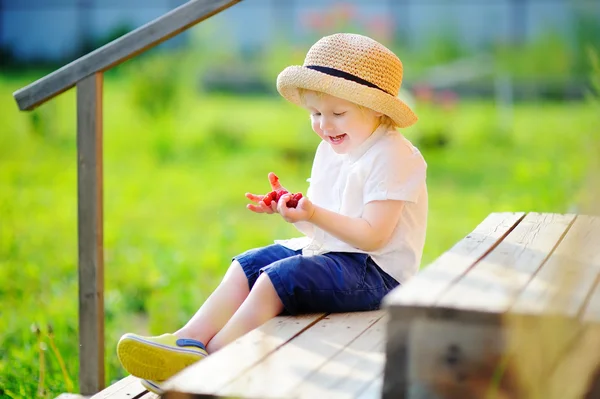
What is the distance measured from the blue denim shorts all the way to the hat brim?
1.44 ft

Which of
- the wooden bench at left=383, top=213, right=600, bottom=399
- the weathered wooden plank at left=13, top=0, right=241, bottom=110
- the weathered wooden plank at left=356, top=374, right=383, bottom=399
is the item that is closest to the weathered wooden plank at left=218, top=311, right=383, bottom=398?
the weathered wooden plank at left=356, top=374, right=383, bottom=399

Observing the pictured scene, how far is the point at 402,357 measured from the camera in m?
1.86

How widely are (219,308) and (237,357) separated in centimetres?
57

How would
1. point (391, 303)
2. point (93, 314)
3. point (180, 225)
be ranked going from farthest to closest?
point (180, 225), point (93, 314), point (391, 303)

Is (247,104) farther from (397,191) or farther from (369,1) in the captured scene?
(397,191)

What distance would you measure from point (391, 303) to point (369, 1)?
11.2 meters

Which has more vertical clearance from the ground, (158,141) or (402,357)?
(402,357)

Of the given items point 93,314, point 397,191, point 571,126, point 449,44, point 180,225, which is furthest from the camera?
point 449,44

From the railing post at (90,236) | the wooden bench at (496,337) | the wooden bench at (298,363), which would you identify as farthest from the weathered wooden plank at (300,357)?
the railing post at (90,236)

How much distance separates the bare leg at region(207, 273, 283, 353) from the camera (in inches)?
103

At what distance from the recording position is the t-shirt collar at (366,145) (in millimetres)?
2848

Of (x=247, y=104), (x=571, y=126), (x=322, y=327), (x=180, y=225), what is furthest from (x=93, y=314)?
(x=247, y=104)

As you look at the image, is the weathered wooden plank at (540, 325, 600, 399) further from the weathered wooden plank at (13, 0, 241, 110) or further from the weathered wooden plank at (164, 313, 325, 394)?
the weathered wooden plank at (13, 0, 241, 110)

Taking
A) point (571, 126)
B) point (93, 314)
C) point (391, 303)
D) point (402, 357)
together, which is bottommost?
point (571, 126)
